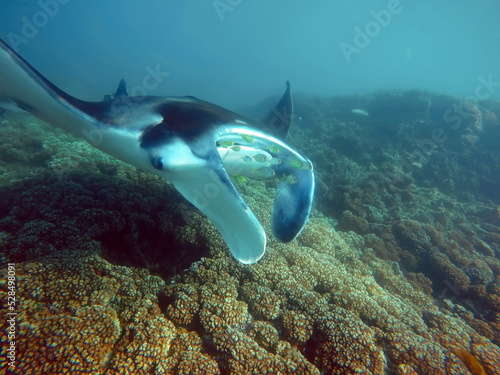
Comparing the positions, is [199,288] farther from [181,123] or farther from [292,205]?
[181,123]

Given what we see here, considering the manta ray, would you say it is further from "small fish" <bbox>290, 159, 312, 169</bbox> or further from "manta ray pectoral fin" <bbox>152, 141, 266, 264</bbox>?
"small fish" <bbox>290, 159, 312, 169</bbox>

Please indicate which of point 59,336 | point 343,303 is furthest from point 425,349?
point 59,336

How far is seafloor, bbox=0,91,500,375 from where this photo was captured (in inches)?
89.0

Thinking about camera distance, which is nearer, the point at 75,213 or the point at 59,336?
the point at 59,336

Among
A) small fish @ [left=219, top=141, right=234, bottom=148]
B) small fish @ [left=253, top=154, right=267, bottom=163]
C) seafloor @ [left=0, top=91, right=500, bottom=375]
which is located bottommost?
seafloor @ [left=0, top=91, right=500, bottom=375]

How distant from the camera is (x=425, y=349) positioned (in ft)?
9.94

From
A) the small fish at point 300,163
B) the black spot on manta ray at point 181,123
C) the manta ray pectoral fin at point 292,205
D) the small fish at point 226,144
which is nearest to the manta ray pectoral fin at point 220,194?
the black spot on manta ray at point 181,123

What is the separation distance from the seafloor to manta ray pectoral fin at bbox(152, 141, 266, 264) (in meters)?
1.06

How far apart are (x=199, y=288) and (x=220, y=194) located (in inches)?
60.8

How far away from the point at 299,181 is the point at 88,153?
5.98 m

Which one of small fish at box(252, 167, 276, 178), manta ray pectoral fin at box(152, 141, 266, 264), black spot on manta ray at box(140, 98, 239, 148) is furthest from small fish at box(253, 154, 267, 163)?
manta ray pectoral fin at box(152, 141, 266, 264)

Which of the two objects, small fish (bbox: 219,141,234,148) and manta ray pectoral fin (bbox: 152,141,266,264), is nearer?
manta ray pectoral fin (bbox: 152,141,266,264)

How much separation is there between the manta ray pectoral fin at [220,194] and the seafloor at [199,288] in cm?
106

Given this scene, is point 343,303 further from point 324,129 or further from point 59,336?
point 324,129
